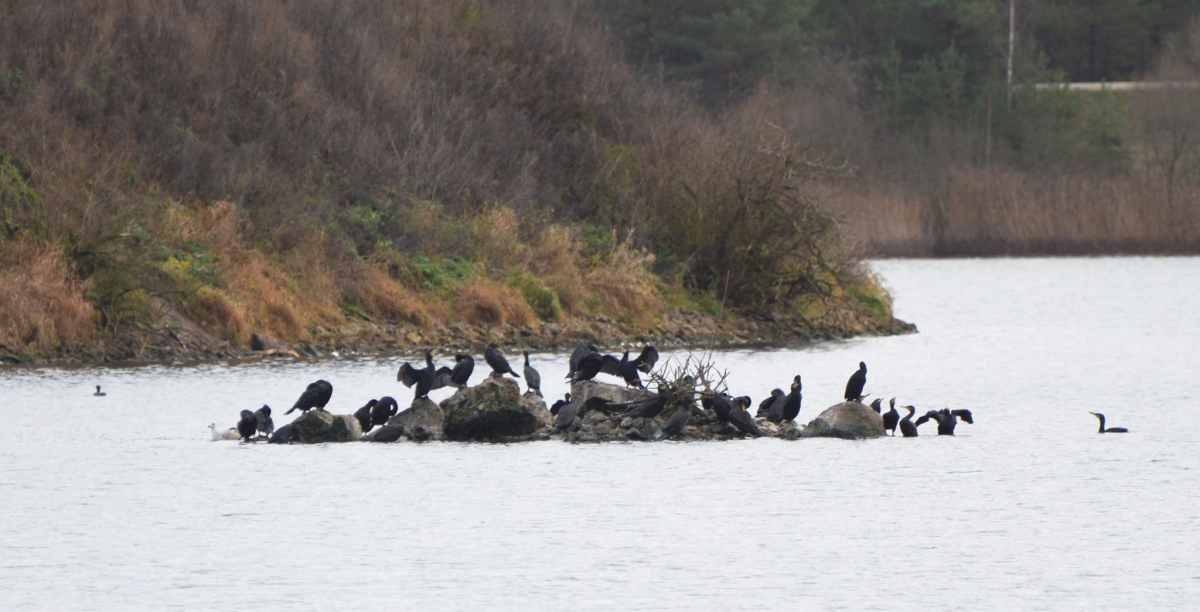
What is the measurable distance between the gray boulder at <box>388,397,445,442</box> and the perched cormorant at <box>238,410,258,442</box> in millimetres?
1441

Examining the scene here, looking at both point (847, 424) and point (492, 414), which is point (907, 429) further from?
point (492, 414)

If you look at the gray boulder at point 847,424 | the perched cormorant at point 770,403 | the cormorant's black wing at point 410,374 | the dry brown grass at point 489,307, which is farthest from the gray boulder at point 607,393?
the dry brown grass at point 489,307

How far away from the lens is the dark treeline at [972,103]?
61.1m

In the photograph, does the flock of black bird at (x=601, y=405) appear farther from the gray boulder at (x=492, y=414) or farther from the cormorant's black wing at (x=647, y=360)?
the gray boulder at (x=492, y=414)

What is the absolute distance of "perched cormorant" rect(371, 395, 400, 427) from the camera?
1911 centimetres

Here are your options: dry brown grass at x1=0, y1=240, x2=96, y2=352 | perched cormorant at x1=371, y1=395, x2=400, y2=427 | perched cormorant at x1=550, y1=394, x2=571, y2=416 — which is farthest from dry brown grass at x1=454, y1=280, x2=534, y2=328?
perched cormorant at x1=371, y1=395, x2=400, y2=427

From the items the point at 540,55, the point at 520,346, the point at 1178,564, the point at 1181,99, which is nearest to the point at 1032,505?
the point at 1178,564

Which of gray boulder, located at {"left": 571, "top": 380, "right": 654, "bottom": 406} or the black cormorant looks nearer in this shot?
the black cormorant

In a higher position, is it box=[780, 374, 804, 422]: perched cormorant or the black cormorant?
the black cormorant

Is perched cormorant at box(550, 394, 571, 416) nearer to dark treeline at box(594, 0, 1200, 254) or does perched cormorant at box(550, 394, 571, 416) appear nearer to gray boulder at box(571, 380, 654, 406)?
gray boulder at box(571, 380, 654, 406)

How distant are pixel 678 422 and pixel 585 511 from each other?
4350mm

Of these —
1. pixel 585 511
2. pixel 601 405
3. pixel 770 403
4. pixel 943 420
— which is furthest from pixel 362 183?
pixel 585 511

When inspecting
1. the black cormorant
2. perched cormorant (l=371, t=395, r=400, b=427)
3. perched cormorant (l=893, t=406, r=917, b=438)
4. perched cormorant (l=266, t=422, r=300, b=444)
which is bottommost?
perched cormorant (l=893, t=406, r=917, b=438)

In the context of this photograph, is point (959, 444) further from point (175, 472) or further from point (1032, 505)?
point (175, 472)
